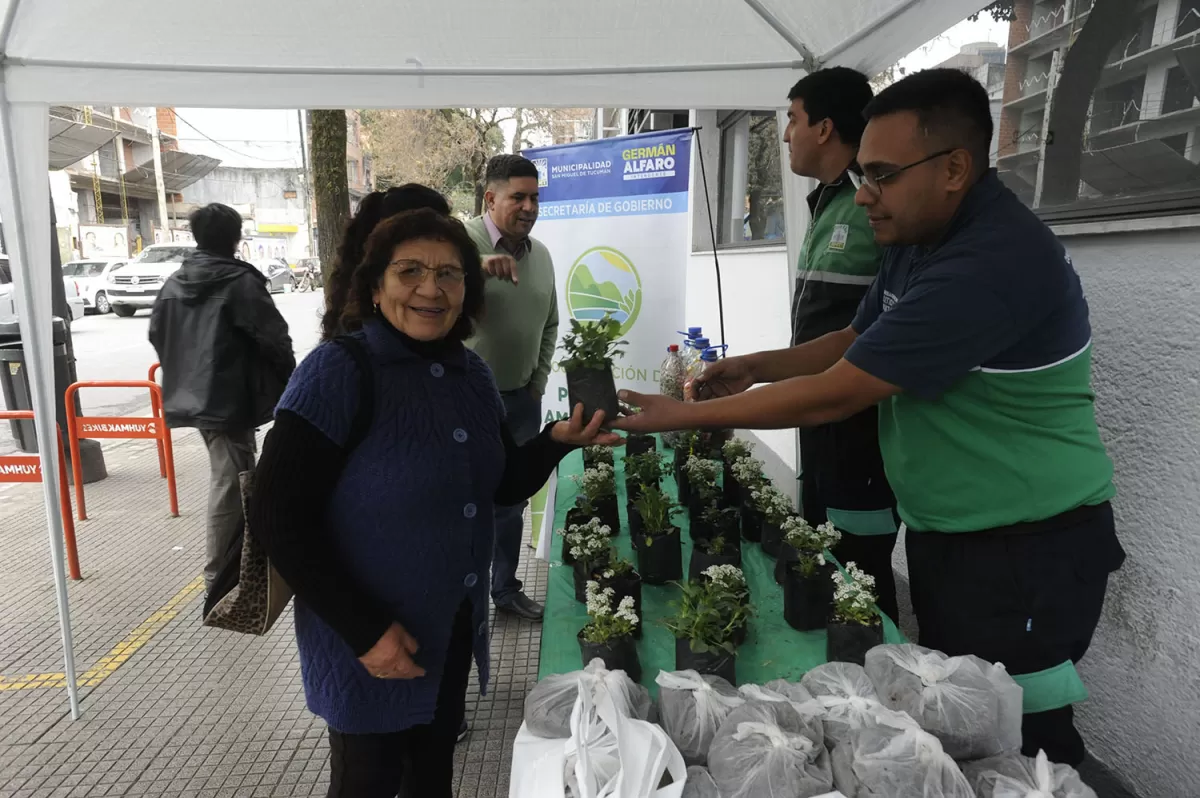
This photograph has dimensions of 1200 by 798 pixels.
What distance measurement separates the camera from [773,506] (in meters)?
2.48

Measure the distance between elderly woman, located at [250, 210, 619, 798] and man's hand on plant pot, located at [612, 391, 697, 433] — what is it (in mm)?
366

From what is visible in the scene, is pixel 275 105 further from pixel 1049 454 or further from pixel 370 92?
pixel 1049 454

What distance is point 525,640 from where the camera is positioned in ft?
11.4

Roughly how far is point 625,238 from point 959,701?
3.71m

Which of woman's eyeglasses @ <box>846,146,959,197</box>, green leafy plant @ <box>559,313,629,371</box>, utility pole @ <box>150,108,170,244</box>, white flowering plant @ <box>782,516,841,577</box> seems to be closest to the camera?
woman's eyeglasses @ <box>846,146,959,197</box>

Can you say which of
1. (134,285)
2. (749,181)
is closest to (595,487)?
(749,181)

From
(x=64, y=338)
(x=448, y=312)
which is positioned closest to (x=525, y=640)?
(x=448, y=312)

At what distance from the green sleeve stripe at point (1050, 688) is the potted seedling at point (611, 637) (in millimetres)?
906

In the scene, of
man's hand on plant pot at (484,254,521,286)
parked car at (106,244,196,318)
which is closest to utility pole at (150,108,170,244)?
parked car at (106,244,196,318)

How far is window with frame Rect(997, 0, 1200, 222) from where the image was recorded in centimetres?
192

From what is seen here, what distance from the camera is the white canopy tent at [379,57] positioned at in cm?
246

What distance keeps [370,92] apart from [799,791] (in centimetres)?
294

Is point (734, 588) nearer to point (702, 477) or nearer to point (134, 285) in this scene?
point (702, 477)

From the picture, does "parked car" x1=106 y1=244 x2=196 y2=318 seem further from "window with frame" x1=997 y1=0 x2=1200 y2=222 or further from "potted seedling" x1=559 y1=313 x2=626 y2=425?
"window with frame" x1=997 y1=0 x2=1200 y2=222
